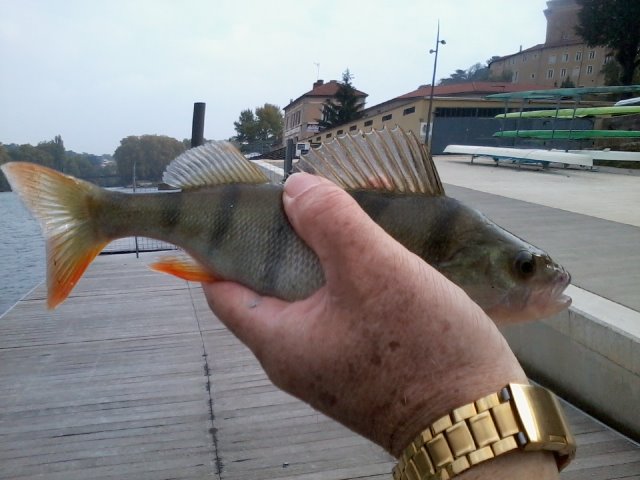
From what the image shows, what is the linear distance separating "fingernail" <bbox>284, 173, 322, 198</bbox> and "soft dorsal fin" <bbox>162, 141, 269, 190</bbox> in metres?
0.42

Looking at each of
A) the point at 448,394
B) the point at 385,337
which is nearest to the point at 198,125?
the point at 385,337

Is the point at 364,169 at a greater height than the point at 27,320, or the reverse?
the point at 364,169

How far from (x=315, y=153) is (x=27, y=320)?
5.54m

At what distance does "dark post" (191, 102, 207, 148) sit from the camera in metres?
2.66

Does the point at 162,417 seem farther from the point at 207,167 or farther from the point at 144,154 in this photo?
the point at 207,167

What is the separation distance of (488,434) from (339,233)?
1.50 feet

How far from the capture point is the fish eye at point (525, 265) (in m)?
1.46

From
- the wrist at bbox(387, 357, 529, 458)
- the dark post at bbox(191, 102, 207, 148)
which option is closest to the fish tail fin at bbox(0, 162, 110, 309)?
the dark post at bbox(191, 102, 207, 148)

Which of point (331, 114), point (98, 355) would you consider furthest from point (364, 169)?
point (331, 114)

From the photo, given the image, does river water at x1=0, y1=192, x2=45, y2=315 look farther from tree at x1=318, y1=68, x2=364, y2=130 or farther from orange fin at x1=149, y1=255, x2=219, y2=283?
tree at x1=318, y1=68, x2=364, y2=130

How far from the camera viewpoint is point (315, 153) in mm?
1579

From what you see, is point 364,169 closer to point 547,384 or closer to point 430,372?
point 430,372

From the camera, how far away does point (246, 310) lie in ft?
4.53

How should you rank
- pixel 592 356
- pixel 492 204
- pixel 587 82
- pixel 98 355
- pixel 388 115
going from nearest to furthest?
pixel 592 356
pixel 98 355
pixel 492 204
pixel 388 115
pixel 587 82
